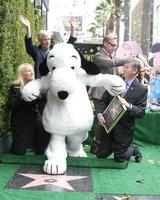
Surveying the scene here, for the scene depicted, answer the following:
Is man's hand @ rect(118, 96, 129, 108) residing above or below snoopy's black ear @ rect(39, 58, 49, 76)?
below

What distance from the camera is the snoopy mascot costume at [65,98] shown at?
5.92 m

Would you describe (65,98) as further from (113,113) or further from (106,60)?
(106,60)

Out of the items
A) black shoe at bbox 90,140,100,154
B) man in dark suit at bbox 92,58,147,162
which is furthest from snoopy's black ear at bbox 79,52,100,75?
black shoe at bbox 90,140,100,154

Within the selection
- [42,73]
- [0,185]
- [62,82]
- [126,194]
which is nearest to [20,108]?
[42,73]

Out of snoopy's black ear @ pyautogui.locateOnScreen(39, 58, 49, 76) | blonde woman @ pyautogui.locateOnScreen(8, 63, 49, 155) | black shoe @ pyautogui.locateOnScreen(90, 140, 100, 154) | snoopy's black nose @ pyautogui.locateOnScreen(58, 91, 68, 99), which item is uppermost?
snoopy's black ear @ pyautogui.locateOnScreen(39, 58, 49, 76)

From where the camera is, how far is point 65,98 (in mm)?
5871

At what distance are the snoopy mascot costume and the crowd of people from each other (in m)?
0.21

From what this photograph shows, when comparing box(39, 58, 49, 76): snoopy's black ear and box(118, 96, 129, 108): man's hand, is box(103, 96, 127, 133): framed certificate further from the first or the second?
box(39, 58, 49, 76): snoopy's black ear

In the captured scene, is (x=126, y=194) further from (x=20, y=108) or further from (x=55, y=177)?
(x=20, y=108)

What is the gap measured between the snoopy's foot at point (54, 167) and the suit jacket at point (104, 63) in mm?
1724

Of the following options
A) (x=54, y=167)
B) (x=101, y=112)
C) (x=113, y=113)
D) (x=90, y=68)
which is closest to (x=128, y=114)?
(x=113, y=113)

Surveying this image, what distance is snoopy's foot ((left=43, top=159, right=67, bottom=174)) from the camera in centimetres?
570

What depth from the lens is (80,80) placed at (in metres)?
6.28

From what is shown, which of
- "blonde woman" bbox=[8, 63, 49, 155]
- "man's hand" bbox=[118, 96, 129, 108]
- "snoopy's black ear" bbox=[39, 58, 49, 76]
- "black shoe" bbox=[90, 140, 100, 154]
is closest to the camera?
"man's hand" bbox=[118, 96, 129, 108]
